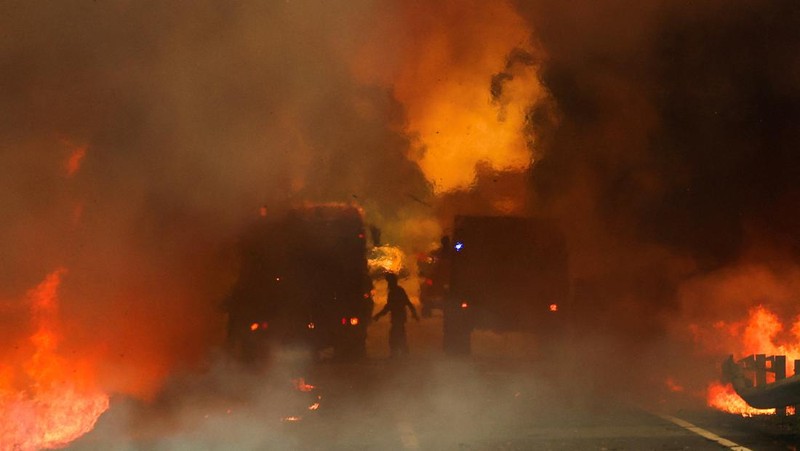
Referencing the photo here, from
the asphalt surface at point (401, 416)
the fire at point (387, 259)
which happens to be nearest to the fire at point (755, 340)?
the asphalt surface at point (401, 416)

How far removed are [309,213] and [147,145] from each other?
2.27 meters

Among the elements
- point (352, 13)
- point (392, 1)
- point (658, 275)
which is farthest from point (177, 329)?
point (658, 275)

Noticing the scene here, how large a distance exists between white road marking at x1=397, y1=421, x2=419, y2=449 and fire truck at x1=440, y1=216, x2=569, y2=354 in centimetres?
444

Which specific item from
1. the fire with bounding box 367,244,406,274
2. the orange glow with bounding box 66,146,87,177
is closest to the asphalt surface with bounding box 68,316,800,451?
the orange glow with bounding box 66,146,87,177

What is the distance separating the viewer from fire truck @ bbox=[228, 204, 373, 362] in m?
11.0

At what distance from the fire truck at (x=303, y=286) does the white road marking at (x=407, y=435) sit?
3136 mm

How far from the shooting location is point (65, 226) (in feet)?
32.3

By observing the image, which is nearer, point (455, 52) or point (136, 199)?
point (136, 199)

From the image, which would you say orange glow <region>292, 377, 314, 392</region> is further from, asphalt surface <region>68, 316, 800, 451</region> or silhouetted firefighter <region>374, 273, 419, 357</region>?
silhouetted firefighter <region>374, 273, 419, 357</region>

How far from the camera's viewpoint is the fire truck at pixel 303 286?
11.0 m

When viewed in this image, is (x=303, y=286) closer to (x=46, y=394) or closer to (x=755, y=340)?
(x=46, y=394)

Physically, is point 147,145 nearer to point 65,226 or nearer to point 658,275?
point 65,226

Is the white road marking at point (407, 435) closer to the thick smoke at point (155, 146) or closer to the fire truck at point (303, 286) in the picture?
the fire truck at point (303, 286)

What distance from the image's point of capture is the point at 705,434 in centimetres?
756
